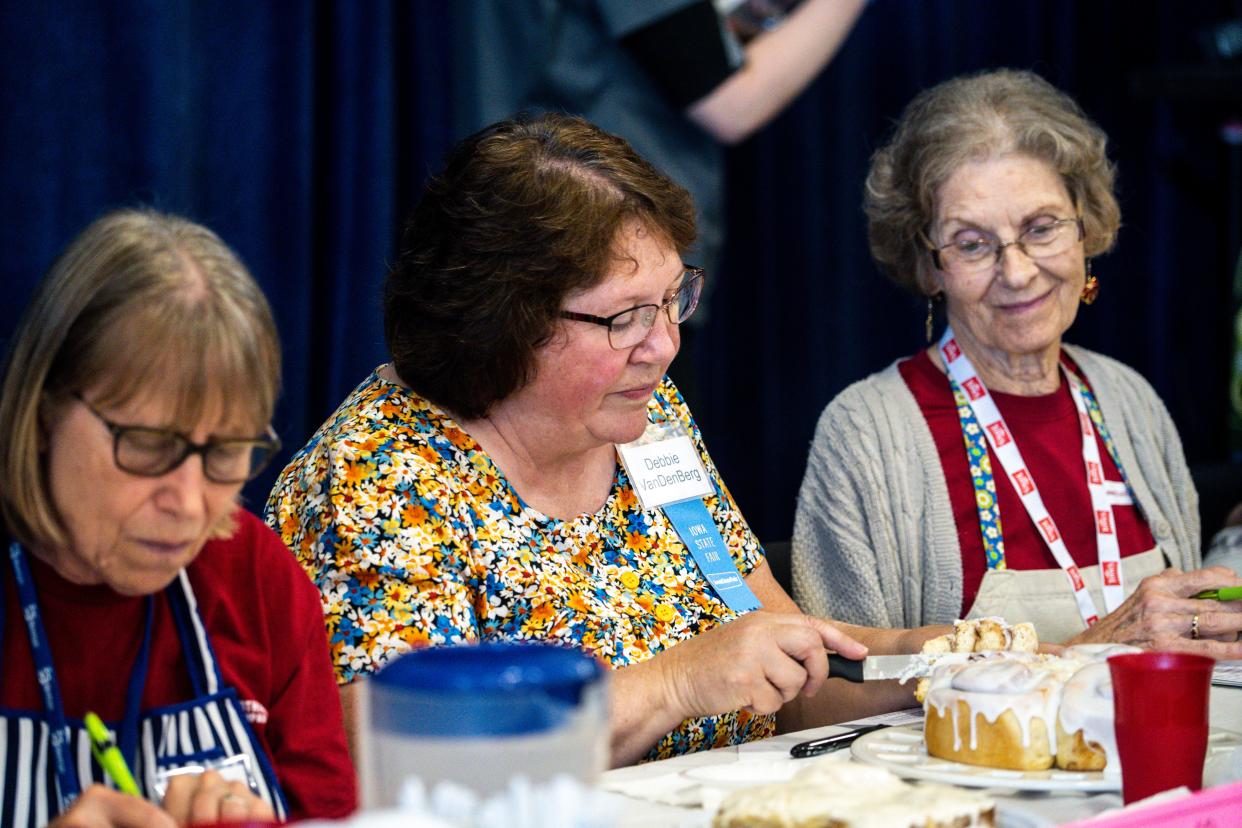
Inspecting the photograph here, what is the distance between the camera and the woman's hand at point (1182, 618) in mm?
2037

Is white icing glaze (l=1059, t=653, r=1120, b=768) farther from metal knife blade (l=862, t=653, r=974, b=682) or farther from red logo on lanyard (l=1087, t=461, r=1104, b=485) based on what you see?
red logo on lanyard (l=1087, t=461, r=1104, b=485)

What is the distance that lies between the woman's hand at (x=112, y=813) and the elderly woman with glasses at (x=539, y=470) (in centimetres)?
54

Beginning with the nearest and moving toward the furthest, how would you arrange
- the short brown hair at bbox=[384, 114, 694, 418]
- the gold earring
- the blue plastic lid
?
1. the blue plastic lid
2. the short brown hair at bbox=[384, 114, 694, 418]
3. the gold earring

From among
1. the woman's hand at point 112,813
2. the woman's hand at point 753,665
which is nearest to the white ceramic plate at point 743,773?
the woman's hand at point 753,665

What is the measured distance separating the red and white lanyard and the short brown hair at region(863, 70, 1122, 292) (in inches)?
8.5

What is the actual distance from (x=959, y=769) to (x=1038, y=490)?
1.21 metres

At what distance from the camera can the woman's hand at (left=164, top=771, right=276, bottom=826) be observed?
1.15 meters

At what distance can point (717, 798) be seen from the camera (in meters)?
1.35

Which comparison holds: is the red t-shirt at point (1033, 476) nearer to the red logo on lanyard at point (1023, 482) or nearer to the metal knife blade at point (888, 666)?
the red logo on lanyard at point (1023, 482)

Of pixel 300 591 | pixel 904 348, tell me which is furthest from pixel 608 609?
pixel 904 348

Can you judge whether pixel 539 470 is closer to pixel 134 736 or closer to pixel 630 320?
pixel 630 320

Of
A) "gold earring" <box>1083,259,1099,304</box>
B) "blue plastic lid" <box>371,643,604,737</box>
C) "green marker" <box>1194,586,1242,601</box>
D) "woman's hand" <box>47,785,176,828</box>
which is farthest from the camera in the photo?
"gold earring" <box>1083,259,1099,304</box>

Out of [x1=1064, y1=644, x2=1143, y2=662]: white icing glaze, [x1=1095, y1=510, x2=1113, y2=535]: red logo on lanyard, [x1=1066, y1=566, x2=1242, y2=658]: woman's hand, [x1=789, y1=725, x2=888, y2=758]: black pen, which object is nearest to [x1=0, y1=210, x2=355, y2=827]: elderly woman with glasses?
[x1=789, y1=725, x2=888, y2=758]: black pen

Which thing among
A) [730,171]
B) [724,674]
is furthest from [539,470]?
[730,171]
